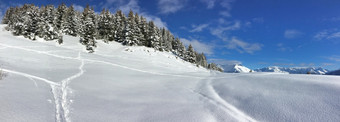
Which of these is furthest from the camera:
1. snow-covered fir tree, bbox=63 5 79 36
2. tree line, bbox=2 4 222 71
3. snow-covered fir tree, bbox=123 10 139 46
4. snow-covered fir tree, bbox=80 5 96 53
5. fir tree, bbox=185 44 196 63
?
fir tree, bbox=185 44 196 63

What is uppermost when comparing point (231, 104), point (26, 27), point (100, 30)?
point (100, 30)

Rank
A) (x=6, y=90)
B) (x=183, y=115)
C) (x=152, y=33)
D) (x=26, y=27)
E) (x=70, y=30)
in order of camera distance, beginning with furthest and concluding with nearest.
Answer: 1. (x=152, y=33)
2. (x=70, y=30)
3. (x=26, y=27)
4. (x=6, y=90)
5. (x=183, y=115)

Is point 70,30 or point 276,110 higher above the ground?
point 70,30

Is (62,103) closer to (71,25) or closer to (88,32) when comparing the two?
(88,32)

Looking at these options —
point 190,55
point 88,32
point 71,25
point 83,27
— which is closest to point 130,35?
point 88,32

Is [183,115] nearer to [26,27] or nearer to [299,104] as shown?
[299,104]

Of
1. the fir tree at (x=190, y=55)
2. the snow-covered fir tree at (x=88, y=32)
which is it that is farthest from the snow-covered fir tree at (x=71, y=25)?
the fir tree at (x=190, y=55)

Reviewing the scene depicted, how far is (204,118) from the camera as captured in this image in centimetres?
259

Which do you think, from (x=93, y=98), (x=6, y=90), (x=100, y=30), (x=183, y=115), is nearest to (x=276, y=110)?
(x=183, y=115)

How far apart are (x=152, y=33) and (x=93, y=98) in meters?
39.8

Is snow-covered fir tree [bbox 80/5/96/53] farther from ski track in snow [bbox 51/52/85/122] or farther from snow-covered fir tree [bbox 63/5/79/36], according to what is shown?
ski track in snow [bbox 51/52/85/122]

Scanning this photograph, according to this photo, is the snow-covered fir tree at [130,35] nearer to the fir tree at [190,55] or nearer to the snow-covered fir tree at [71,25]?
the snow-covered fir tree at [71,25]

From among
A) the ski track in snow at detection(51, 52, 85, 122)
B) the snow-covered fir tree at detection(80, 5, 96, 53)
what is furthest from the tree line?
the ski track in snow at detection(51, 52, 85, 122)

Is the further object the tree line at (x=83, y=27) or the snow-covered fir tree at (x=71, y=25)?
the snow-covered fir tree at (x=71, y=25)
